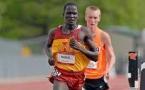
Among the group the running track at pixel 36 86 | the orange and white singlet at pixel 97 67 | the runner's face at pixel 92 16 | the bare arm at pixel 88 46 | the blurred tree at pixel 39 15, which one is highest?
the runner's face at pixel 92 16

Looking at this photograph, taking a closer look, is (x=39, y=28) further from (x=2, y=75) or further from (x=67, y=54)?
(x=67, y=54)

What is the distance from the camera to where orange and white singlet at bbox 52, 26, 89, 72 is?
9.04 metres

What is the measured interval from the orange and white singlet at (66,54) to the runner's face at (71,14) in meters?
0.13

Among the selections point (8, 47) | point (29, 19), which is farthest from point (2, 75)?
point (29, 19)

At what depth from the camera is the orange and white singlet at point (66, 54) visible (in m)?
9.04

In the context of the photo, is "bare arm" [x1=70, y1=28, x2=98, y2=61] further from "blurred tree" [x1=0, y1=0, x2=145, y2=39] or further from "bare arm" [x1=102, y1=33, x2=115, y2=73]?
"blurred tree" [x1=0, y1=0, x2=145, y2=39]

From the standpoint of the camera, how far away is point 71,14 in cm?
909

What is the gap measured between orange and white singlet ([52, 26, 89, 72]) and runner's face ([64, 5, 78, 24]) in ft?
0.44

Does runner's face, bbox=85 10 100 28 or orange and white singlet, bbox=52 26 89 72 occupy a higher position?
runner's face, bbox=85 10 100 28

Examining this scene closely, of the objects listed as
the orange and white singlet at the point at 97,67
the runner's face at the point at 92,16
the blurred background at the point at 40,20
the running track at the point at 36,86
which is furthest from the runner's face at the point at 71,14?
the blurred background at the point at 40,20

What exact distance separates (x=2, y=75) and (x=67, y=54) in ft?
94.0

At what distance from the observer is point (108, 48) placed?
34.2 ft

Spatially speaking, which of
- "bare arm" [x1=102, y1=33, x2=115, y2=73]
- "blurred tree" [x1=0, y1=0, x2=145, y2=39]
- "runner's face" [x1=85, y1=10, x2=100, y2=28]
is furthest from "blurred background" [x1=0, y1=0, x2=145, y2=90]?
"runner's face" [x1=85, y1=10, x2=100, y2=28]

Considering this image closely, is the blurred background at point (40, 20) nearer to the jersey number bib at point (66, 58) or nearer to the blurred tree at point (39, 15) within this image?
the blurred tree at point (39, 15)
